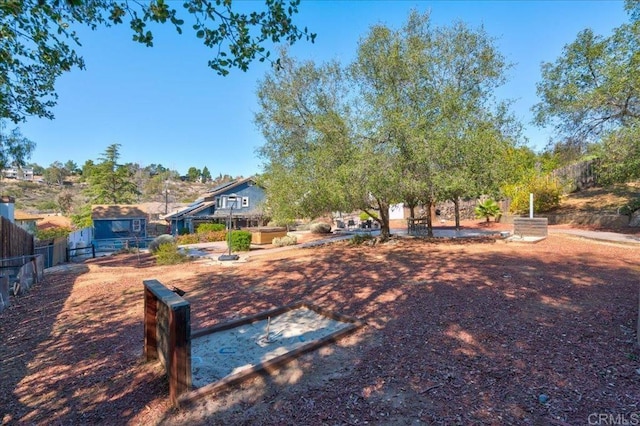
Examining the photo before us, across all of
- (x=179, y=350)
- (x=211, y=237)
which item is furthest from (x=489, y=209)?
(x=179, y=350)

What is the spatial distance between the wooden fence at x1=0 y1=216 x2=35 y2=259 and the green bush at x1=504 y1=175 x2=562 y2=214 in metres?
21.1

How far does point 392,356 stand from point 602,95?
12840 mm

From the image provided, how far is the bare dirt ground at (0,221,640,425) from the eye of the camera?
251 cm

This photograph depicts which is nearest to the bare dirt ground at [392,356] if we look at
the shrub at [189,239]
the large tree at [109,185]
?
the shrub at [189,239]

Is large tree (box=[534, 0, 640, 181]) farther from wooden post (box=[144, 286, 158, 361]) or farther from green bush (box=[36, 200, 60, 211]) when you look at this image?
green bush (box=[36, 200, 60, 211])

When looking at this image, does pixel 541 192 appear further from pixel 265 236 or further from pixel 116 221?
pixel 116 221

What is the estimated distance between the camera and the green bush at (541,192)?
18.0 metres

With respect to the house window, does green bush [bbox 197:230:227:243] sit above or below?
below

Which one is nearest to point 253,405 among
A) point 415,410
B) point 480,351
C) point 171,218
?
point 415,410

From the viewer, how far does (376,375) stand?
9.77 feet

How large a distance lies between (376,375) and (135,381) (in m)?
2.42

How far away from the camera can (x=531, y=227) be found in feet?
39.1

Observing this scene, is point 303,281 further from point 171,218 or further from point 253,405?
point 171,218

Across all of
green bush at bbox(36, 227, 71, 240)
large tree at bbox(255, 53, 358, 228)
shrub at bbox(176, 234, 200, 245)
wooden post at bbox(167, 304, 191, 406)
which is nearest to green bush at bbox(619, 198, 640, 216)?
large tree at bbox(255, 53, 358, 228)
